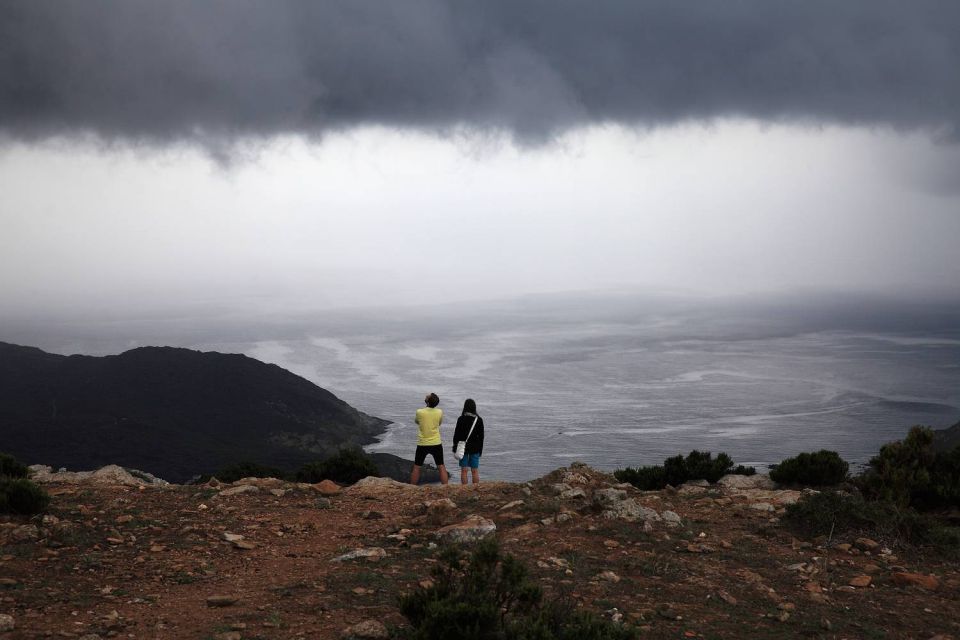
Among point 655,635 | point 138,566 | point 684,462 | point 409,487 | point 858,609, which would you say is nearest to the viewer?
point 655,635

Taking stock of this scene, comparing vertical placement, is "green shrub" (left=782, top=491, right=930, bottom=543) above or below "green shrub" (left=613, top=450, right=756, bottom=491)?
above

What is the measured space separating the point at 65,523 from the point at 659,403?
18833 cm

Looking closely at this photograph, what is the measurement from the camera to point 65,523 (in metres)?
10.2

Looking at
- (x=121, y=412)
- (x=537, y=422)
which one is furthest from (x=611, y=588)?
(x=121, y=412)

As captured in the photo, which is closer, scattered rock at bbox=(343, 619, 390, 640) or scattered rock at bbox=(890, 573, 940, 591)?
scattered rock at bbox=(343, 619, 390, 640)

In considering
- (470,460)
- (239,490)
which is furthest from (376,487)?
(239,490)

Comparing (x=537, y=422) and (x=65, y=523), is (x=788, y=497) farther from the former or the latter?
(x=537, y=422)

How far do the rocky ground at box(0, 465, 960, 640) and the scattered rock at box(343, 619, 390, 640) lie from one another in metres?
0.03

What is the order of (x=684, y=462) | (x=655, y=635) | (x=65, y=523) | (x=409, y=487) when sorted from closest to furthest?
(x=655, y=635) < (x=65, y=523) < (x=409, y=487) < (x=684, y=462)

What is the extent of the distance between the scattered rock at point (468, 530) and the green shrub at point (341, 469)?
270 inches

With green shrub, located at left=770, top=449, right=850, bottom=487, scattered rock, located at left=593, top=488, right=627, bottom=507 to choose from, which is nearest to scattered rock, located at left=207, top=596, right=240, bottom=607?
scattered rock, located at left=593, top=488, right=627, bottom=507

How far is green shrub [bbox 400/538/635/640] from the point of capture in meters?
6.14

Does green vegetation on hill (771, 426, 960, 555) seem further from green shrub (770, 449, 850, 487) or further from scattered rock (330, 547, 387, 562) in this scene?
scattered rock (330, 547, 387, 562)

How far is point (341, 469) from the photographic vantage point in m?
17.3
